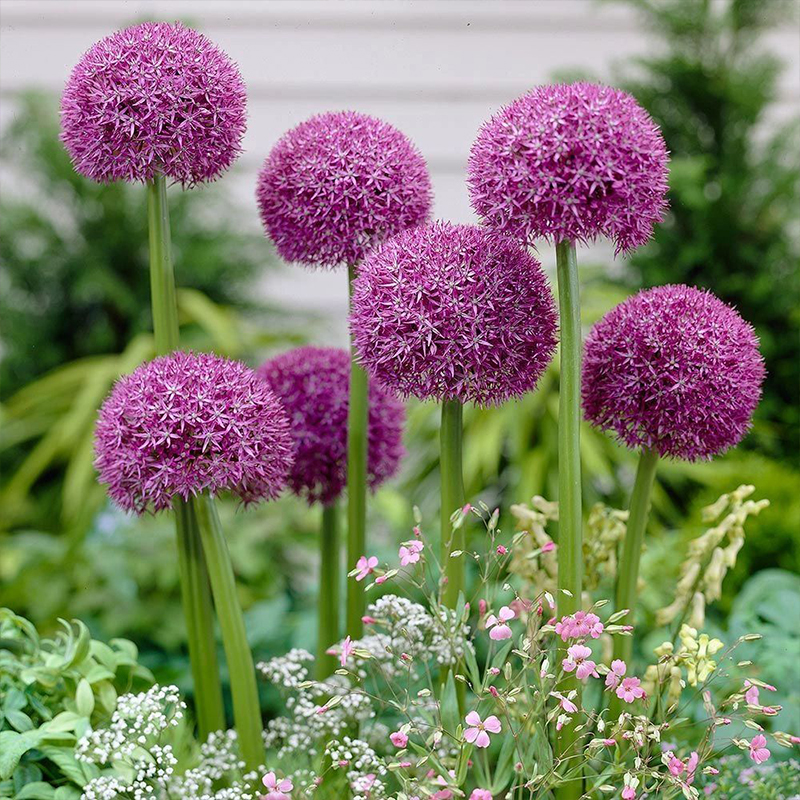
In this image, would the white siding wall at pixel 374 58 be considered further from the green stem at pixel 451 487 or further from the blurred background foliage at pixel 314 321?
the green stem at pixel 451 487

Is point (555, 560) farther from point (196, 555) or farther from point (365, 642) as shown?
point (196, 555)

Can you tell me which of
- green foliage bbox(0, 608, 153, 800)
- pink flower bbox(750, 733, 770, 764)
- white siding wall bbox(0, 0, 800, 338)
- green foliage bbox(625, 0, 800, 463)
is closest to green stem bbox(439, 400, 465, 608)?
pink flower bbox(750, 733, 770, 764)

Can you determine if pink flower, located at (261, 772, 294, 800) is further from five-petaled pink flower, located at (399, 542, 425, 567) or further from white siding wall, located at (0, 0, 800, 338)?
white siding wall, located at (0, 0, 800, 338)

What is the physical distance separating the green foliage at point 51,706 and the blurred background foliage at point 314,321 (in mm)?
890

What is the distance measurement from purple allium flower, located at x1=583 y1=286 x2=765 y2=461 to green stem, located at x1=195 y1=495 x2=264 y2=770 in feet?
1.18

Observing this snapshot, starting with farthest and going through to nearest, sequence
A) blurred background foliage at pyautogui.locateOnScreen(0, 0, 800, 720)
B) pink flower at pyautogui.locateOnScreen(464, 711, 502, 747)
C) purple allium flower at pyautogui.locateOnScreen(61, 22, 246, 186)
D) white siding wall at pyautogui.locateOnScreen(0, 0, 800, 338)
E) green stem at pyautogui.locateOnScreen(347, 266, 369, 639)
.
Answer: white siding wall at pyautogui.locateOnScreen(0, 0, 800, 338) < blurred background foliage at pyautogui.locateOnScreen(0, 0, 800, 720) < green stem at pyautogui.locateOnScreen(347, 266, 369, 639) < purple allium flower at pyautogui.locateOnScreen(61, 22, 246, 186) < pink flower at pyautogui.locateOnScreen(464, 711, 502, 747)

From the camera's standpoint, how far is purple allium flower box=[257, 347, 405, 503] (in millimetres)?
941

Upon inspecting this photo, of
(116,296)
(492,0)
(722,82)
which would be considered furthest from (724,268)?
(116,296)

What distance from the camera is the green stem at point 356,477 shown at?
904 mm

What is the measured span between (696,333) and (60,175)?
194cm

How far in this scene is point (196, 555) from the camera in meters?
0.89

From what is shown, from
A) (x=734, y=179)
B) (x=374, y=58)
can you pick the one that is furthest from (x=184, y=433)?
(x=734, y=179)

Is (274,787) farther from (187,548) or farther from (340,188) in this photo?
(340,188)

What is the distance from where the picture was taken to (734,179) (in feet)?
7.38
